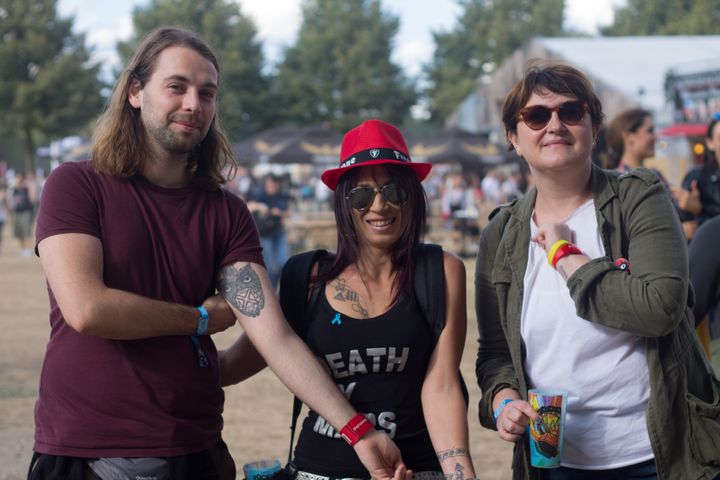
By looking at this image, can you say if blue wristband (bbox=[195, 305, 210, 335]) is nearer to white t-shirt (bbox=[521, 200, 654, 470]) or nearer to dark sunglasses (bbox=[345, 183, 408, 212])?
dark sunglasses (bbox=[345, 183, 408, 212])

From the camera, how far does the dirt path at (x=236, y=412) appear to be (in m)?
6.36

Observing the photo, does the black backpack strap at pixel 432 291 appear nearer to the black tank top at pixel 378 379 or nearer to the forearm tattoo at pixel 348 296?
the black tank top at pixel 378 379

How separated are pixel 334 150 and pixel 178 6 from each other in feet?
101

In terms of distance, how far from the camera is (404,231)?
3.05 m

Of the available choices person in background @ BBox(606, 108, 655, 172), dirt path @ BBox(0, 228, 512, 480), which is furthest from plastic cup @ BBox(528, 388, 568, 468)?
person in background @ BBox(606, 108, 655, 172)

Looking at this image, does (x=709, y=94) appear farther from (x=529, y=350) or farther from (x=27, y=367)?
(x=529, y=350)

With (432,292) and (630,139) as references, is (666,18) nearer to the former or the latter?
(630,139)

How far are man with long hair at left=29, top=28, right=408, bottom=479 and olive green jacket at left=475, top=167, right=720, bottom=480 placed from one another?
70 cm

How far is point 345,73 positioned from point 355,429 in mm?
52078

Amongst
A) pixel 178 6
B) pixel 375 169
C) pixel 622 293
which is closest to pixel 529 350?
pixel 622 293

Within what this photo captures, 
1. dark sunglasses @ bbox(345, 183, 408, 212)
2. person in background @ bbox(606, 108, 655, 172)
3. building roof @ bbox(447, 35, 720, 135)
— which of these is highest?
building roof @ bbox(447, 35, 720, 135)

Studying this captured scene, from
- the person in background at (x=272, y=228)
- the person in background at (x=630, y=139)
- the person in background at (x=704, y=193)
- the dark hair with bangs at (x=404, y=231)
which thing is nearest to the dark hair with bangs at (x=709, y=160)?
the person in background at (x=704, y=193)

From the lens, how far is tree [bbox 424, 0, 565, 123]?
57.7 m

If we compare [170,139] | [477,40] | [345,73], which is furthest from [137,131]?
Answer: [477,40]
